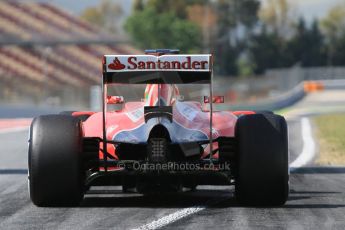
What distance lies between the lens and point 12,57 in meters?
83.4

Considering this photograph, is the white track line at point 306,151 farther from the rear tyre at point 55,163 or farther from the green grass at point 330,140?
the rear tyre at point 55,163

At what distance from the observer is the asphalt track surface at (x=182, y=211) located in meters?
9.55

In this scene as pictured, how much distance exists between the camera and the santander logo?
11.5 metres

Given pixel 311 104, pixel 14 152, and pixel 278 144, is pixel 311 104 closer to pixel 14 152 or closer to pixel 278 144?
pixel 14 152

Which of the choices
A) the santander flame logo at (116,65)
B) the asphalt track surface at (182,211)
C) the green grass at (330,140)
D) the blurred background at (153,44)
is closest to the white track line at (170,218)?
the asphalt track surface at (182,211)

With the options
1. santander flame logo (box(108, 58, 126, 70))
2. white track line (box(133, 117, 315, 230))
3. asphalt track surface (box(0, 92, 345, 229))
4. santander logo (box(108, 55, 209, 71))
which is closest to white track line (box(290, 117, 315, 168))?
white track line (box(133, 117, 315, 230))

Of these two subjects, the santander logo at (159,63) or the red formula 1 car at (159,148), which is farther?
the santander logo at (159,63)

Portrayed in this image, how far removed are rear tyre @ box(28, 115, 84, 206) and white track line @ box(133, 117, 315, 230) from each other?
1.25m

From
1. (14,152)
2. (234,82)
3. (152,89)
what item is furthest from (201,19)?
(152,89)

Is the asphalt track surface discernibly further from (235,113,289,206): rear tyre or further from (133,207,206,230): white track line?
(235,113,289,206): rear tyre

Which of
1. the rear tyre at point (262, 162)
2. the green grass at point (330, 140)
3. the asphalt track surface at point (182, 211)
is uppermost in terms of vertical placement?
the rear tyre at point (262, 162)

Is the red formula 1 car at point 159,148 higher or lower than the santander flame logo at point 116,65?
lower

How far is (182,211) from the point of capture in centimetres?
1063

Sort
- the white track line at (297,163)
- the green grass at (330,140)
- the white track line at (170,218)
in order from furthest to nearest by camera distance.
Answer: the green grass at (330,140) → the white track line at (297,163) → the white track line at (170,218)
